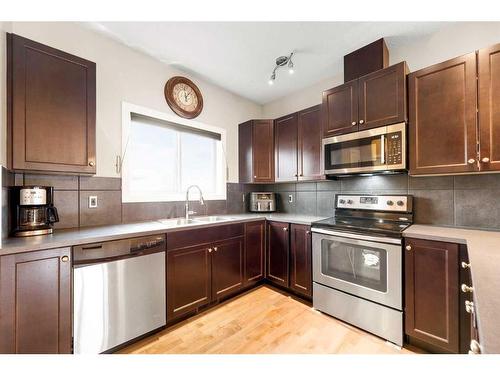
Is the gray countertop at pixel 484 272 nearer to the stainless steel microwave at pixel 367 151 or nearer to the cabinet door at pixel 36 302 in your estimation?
the stainless steel microwave at pixel 367 151

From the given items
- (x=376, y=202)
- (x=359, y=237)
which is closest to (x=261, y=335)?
(x=359, y=237)

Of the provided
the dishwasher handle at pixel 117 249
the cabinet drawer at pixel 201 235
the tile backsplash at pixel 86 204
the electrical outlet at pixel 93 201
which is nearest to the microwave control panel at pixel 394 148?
the cabinet drawer at pixel 201 235

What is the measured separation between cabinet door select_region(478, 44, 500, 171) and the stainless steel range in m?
0.63

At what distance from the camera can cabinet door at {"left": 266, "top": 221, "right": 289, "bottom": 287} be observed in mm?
2348

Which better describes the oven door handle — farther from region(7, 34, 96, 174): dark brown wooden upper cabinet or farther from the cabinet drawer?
region(7, 34, 96, 174): dark brown wooden upper cabinet

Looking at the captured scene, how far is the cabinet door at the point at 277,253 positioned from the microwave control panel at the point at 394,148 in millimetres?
1200

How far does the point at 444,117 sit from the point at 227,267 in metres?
2.30

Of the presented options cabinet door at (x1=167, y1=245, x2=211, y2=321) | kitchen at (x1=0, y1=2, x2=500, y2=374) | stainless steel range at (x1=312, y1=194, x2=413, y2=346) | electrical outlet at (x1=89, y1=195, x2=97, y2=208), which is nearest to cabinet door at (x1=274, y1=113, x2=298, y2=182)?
kitchen at (x1=0, y1=2, x2=500, y2=374)

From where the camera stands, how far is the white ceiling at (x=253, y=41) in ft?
5.75
